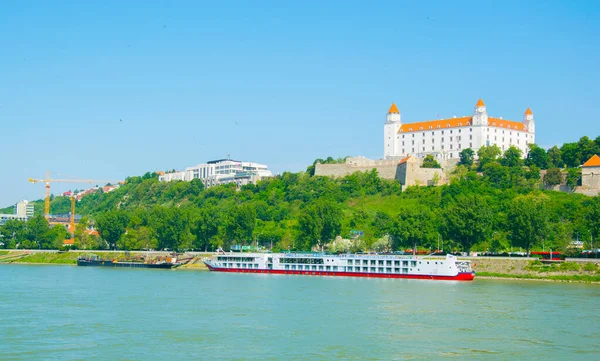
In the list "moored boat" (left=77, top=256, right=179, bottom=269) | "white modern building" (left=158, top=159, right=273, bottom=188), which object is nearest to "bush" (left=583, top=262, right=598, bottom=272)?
"moored boat" (left=77, top=256, right=179, bottom=269)

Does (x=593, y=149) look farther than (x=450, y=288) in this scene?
Yes

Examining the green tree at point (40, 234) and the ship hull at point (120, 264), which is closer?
the ship hull at point (120, 264)

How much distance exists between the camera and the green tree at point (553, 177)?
73938 mm

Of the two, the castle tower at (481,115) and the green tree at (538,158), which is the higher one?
the castle tower at (481,115)

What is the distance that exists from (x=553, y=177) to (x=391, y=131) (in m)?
25.8

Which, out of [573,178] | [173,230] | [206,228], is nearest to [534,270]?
[573,178]

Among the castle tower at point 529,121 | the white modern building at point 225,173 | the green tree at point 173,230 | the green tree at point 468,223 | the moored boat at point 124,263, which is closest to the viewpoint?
the green tree at point 468,223

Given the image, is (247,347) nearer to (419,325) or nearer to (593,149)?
(419,325)

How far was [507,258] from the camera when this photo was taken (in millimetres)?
51625

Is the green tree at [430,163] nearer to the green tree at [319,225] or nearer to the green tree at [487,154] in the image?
the green tree at [487,154]

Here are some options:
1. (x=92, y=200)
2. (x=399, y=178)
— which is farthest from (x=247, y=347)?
(x=92, y=200)

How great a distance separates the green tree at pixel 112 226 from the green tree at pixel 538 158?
44.8 meters

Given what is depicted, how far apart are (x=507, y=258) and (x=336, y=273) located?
12.2 meters

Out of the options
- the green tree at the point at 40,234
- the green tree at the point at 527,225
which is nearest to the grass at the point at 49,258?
A: the green tree at the point at 40,234
